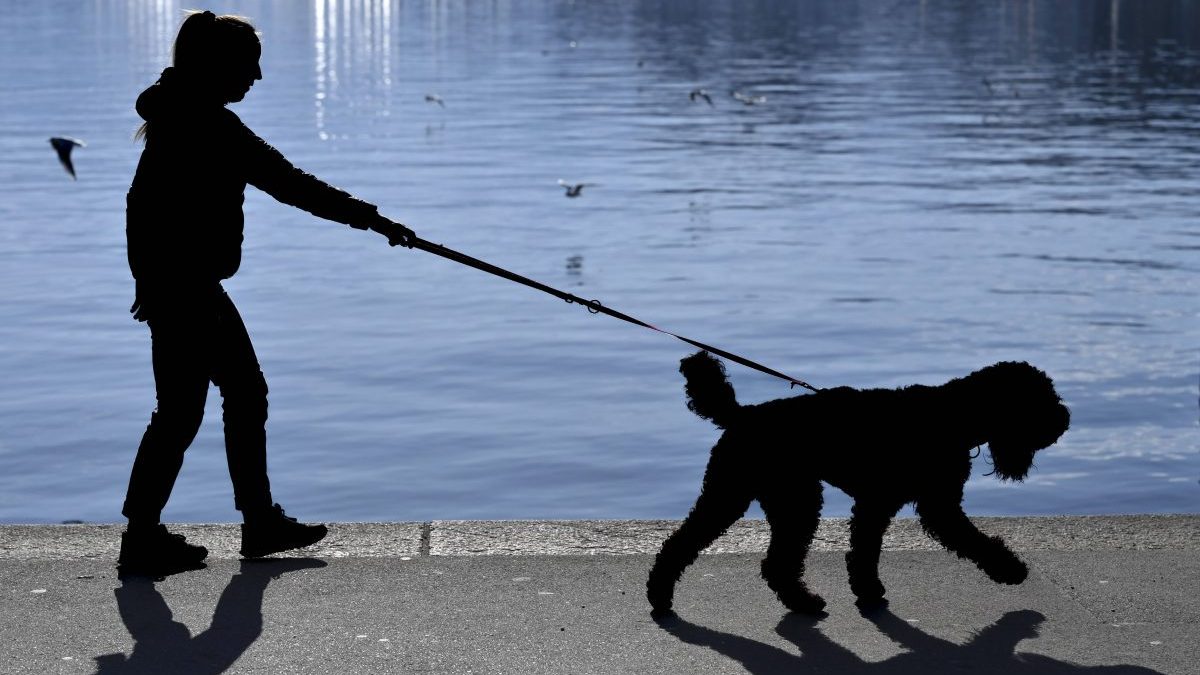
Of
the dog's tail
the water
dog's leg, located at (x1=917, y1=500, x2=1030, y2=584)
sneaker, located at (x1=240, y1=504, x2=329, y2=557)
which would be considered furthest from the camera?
the water

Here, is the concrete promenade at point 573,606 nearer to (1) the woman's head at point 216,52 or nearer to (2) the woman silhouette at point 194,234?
(2) the woman silhouette at point 194,234

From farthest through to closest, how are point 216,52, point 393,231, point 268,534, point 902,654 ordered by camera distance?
point 268,534 → point 393,231 → point 216,52 → point 902,654

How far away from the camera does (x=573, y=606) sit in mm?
5516

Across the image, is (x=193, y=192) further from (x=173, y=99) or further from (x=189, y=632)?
(x=189, y=632)

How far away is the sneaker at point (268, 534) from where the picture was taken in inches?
237

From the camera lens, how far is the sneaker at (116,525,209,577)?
5.83 metres

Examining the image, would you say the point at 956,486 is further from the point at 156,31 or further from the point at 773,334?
the point at 156,31

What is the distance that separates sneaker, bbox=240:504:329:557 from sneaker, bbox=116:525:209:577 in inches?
7.6

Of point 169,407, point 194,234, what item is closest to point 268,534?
point 169,407

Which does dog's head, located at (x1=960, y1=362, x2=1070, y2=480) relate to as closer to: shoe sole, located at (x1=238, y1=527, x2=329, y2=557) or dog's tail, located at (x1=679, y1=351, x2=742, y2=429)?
dog's tail, located at (x1=679, y1=351, x2=742, y2=429)

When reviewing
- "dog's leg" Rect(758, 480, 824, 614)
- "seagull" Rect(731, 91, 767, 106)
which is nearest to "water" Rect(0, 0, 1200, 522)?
"seagull" Rect(731, 91, 767, 106)

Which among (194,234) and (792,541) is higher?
(194,234)

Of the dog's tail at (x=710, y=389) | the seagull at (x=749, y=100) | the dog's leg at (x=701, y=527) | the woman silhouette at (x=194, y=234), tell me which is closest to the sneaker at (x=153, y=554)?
the woman silhouette at (x=194, y=234)

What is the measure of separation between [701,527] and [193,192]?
1.97 m
